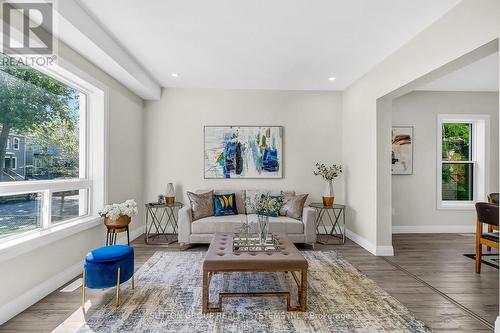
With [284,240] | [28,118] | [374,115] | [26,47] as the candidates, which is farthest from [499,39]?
[28,118]

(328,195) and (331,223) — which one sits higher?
(328,195)

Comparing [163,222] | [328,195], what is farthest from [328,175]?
[163,222]

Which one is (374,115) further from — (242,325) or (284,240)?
(242,325)

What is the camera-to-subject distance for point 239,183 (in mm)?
5242

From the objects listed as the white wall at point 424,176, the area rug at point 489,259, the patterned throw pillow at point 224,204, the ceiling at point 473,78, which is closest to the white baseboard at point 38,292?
the patterned throw pillow at point 224,204

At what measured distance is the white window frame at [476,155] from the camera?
17.8 feet

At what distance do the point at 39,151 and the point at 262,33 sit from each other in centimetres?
273

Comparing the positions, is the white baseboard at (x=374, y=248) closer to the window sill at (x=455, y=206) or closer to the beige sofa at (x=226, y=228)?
the beige sofa at (x=226, y=228)

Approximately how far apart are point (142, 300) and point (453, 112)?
6208mm

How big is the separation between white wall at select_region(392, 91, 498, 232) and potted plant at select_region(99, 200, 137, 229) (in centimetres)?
473

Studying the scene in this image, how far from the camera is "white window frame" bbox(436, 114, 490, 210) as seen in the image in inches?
213

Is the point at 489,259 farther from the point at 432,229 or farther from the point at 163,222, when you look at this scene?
the point at 163,222

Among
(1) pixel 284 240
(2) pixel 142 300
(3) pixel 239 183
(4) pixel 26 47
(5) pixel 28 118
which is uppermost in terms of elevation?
(4) pixel 26 47

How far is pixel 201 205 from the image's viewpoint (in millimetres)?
4512
